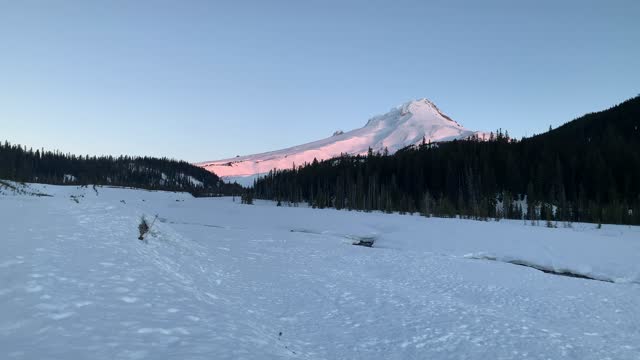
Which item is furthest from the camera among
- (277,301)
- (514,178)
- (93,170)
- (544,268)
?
(93,170)

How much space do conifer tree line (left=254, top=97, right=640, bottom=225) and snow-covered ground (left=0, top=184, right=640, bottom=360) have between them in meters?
A: 30.6

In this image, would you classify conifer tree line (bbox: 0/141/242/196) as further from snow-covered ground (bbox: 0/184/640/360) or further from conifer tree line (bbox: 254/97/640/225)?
snow-covered ground (bbox: 0/184/640/360)

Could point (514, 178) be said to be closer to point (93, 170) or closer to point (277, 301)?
point (277, 301)

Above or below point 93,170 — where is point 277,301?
below

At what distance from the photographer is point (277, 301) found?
11.8 meters

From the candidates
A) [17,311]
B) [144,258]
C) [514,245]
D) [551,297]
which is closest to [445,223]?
[514,245]

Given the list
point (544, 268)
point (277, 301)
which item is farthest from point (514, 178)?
point (277, 301)

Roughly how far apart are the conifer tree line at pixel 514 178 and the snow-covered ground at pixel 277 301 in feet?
101

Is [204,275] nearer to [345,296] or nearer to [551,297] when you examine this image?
[345,296]

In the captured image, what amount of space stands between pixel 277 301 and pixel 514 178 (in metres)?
63.4

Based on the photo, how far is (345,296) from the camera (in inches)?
510

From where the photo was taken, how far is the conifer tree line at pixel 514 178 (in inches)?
2131

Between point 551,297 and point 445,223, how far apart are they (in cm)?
2083

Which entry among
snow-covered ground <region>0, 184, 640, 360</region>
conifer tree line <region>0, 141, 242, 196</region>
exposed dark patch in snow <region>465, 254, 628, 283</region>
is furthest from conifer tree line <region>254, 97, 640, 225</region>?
conifer tree line <region>0, 141, 242, 196</region>
